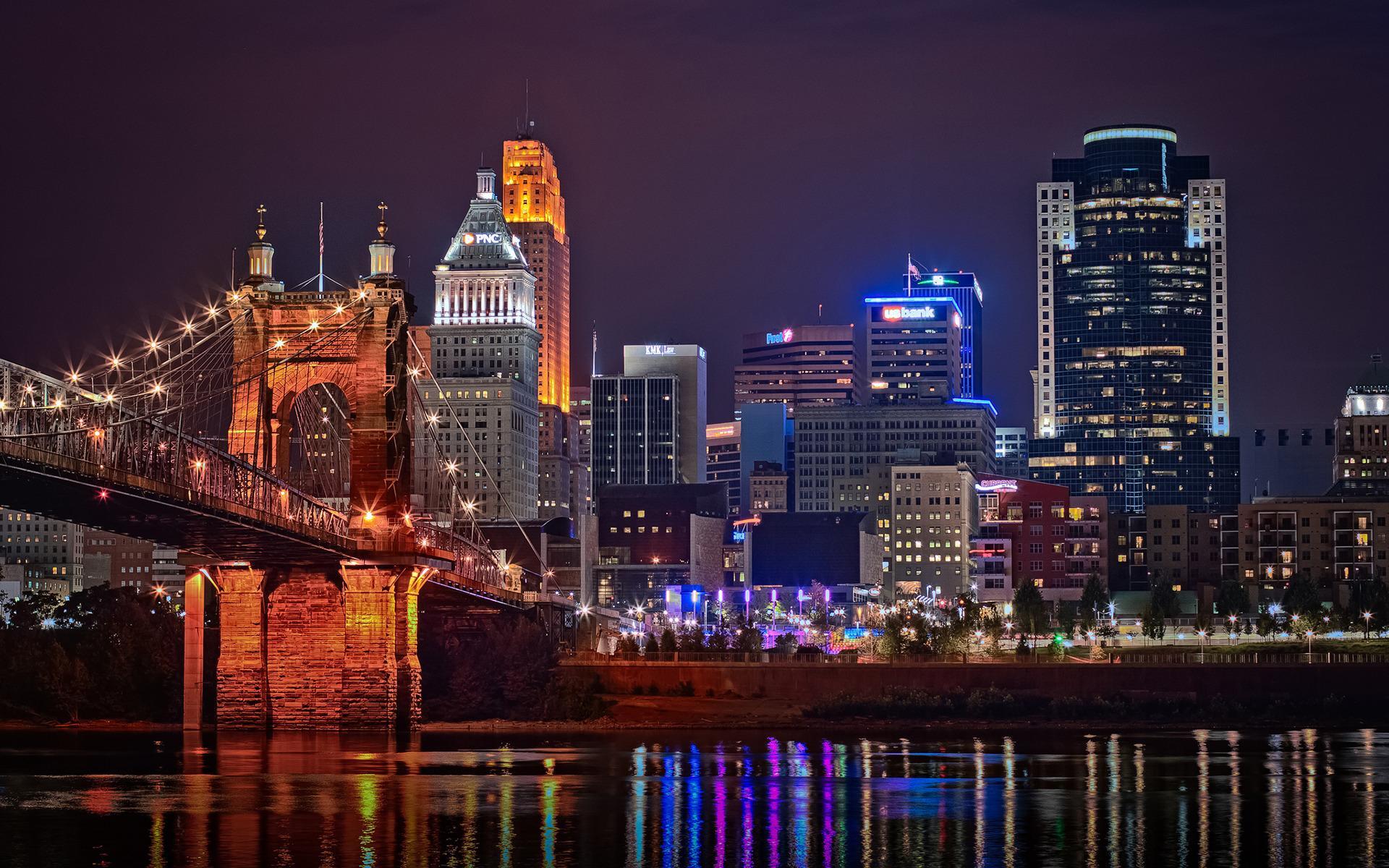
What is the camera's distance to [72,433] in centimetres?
7038

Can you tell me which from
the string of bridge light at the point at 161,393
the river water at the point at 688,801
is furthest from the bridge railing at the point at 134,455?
the river water at the point at 688,801

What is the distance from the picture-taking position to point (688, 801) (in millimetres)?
74250

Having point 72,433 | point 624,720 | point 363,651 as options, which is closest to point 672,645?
point 624,720

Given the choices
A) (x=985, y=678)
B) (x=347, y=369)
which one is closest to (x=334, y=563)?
(x=347, y=369)

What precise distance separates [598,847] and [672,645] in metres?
71.9

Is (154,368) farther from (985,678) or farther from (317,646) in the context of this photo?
(985,678)

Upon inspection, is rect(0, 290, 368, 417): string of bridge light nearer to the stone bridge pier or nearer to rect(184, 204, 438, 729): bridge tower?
rect(184, 204, 438, 729): bridge tower

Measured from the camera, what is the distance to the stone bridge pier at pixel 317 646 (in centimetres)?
9412

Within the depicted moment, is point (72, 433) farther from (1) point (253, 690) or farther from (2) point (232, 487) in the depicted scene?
(1) point (253, 690)

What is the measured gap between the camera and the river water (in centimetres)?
6191

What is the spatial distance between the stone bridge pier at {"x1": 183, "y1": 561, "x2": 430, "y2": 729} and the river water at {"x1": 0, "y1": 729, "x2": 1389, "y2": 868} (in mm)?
1931

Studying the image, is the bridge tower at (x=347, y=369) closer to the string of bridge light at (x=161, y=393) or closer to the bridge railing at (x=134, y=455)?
the string of bridge light at (x=161, y=393)

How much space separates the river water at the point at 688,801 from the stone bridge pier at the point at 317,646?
76.0 inches

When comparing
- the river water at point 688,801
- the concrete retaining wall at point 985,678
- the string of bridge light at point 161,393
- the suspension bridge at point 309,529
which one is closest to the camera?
the river water at point 688,801
